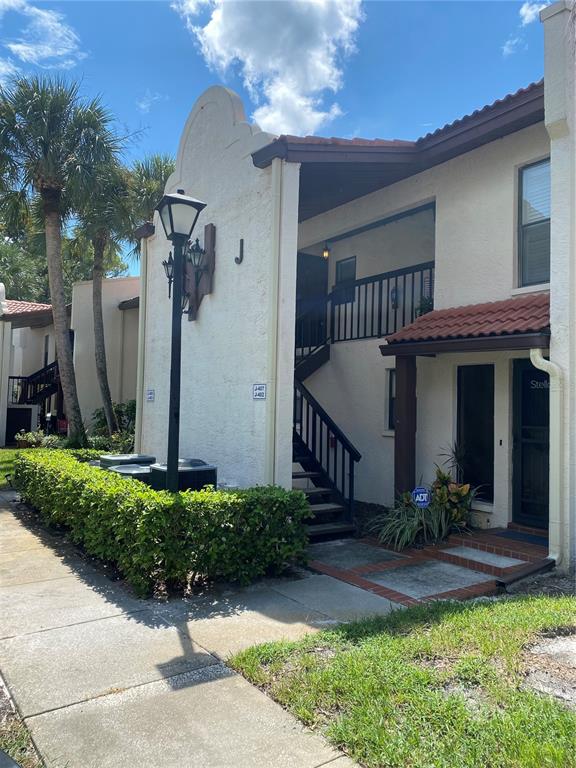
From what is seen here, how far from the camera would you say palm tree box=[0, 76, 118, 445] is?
1262 cm

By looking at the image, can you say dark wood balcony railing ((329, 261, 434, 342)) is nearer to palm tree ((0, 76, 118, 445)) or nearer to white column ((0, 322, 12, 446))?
palm tree ((0, 76, 118, 445))

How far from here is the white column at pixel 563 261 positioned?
19.8 feet

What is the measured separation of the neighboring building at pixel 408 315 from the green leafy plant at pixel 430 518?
0.45m

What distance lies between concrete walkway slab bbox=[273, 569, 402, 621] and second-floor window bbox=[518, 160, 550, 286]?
4986mm

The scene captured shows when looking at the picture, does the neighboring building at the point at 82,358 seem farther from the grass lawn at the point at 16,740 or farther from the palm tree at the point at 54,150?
the grass lawn at the point at 16,740

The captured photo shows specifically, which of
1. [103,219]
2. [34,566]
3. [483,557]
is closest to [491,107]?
[483,557]

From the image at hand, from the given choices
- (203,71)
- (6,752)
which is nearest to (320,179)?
(203,71)

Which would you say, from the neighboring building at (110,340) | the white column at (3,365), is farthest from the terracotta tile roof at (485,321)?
the white column at (3,365)

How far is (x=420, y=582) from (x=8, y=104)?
1350cm

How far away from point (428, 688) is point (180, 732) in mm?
→ 1514

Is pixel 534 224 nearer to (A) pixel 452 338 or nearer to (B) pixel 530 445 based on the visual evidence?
(A) pixel 452 338

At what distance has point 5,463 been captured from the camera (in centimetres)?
1405

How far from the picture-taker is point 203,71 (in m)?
11.0

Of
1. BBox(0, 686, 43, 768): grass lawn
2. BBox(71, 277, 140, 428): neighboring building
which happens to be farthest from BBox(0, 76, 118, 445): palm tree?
BBox(0, 686, 43, 768): grass lawn
